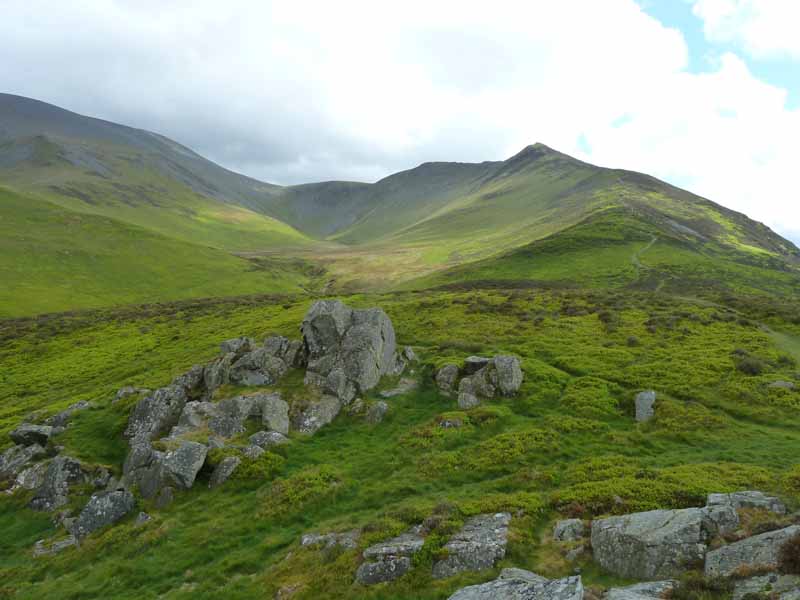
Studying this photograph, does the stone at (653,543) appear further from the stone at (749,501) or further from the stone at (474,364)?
the stone at (474,364)

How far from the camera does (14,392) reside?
172ft

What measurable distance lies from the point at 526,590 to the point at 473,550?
4.84 m

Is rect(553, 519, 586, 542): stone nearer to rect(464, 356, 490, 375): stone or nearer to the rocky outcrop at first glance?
the rocky outcrop

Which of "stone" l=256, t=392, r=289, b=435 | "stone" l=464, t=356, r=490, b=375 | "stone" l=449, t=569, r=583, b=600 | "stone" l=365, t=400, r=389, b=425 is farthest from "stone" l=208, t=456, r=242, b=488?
"stone" l=464, t=356, r=490, b=375

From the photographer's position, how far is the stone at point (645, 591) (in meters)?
12.4

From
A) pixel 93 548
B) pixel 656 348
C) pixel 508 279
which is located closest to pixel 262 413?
pixel 93 548

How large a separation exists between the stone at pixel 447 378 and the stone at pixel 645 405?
1394 centimetres

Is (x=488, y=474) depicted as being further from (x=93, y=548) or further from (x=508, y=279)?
(x=508, y=279)

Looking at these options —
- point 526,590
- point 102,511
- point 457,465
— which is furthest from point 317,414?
point 526,590

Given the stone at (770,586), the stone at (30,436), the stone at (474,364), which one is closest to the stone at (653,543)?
the stone at (770,586)

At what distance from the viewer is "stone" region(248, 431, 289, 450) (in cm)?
3028

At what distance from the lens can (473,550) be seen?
17.2 m

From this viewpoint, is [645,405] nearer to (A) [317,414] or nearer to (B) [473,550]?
(B) [473,550]

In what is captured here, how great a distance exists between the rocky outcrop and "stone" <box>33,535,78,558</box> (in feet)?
58.8
